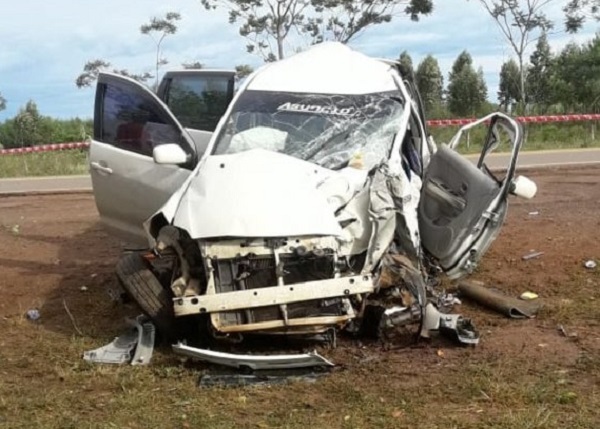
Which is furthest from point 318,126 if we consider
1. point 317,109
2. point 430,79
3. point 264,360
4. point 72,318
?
point 430,79

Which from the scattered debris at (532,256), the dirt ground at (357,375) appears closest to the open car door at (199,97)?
the dirt ground at (357,375)

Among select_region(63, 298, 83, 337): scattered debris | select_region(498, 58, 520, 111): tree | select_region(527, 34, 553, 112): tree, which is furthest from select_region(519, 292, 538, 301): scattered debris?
select_region(498, 58, 520, 111): tree

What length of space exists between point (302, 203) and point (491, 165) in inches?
477

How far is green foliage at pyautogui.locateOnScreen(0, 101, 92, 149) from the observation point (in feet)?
136

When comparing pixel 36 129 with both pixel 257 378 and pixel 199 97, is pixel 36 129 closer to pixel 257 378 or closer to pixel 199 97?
pixel 199 97

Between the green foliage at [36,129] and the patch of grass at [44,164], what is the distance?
49.2 ft

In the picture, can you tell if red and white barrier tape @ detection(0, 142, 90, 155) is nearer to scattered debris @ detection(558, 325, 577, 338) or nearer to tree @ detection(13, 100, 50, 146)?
tree @ detection(13, 100, 50, 146)

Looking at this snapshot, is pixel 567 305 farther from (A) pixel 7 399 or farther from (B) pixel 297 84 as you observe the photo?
(A) pixel 7 399

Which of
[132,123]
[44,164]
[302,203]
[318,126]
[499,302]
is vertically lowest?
[44,164]

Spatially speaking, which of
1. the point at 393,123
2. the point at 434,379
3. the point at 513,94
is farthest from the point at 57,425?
the point at 513,94

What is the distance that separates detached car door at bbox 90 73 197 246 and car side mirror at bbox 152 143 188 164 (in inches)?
8.3

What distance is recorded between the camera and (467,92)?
115ft

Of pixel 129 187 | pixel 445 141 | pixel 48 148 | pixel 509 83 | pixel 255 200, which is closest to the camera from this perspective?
pixel 255 200

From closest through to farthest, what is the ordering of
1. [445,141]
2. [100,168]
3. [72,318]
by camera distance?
[72,318] < [100,168] < [445,141]
